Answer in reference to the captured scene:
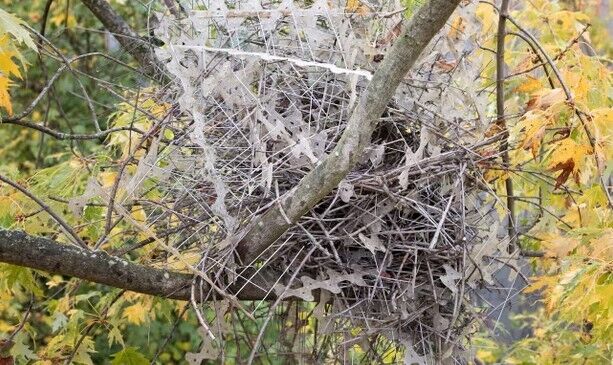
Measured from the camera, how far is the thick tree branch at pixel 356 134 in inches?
Answer: 62.2

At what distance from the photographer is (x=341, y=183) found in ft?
6.05

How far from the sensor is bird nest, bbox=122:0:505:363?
6.08 feet

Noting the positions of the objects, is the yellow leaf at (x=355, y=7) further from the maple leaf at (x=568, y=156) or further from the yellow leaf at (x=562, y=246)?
the yellow leaf at (x=562, y=246)

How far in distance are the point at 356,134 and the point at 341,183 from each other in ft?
0.64

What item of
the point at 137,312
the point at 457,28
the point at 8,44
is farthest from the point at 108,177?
the point at 457,28

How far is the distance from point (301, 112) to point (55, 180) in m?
1.04

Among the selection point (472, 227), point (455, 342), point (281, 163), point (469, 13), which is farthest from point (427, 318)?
point (469, 13)

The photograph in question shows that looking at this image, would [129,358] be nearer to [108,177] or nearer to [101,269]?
[108,177]

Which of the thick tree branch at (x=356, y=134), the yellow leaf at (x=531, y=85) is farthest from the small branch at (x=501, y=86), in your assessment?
the thick tree branch at (x=356, y=134)

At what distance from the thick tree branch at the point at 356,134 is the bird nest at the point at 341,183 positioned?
55mm

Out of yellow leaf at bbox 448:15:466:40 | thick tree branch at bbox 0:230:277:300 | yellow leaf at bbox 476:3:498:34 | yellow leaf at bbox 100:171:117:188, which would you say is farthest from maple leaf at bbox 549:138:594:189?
yellow leaf at bbox 100:171:117:188

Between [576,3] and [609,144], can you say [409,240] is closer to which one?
[609,144]

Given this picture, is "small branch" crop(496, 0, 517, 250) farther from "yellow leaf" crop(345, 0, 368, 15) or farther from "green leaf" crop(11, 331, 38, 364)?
"green leaf" crop(11, 331, 38, 364)

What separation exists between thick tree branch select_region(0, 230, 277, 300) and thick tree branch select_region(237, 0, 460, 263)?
13 centimetres
